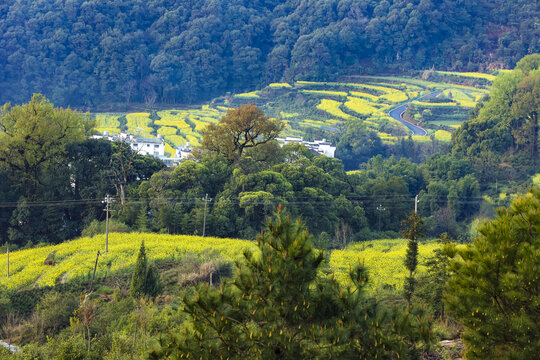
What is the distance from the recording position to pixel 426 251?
2217 cm

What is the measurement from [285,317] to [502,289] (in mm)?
2711

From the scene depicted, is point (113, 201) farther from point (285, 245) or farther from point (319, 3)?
point (319, 3)

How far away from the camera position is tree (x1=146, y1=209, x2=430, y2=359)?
6.93 m

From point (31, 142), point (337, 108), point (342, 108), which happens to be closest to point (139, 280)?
point (31, 142)

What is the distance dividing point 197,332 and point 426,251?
16.7m

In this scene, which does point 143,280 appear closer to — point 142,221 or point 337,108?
point 142,221

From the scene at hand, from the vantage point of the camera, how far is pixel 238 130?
93.5 ft

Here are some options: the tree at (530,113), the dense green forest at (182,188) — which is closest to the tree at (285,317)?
the dense green forest at (182,188)

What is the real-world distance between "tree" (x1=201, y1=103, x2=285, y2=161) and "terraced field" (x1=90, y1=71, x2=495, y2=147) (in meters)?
20.4

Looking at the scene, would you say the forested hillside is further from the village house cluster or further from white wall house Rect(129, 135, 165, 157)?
the village house cluster

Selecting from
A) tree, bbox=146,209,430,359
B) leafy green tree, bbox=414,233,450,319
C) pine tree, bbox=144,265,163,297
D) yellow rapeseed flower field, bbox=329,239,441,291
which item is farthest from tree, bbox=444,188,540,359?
pine tree, bbox=144,265,163,297

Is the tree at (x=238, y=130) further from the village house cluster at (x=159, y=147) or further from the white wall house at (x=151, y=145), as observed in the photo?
the white wall house at (x=151, y=145)

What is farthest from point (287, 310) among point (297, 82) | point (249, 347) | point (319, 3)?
point (319, 3)

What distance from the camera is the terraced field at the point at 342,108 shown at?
5722 centimetres
